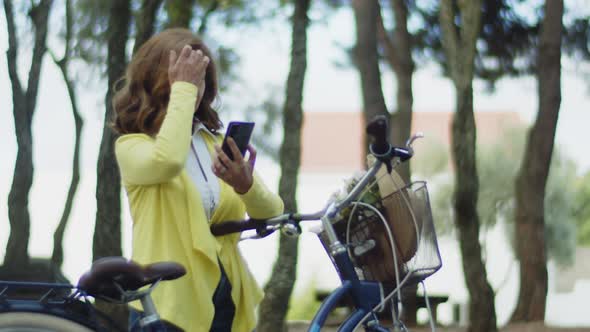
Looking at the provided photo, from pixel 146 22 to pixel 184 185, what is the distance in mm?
6594

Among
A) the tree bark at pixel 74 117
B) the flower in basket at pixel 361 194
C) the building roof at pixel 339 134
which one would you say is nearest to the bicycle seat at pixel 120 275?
the flower in basket at pixel 361 194

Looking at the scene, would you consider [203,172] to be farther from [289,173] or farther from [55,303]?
[289,173]

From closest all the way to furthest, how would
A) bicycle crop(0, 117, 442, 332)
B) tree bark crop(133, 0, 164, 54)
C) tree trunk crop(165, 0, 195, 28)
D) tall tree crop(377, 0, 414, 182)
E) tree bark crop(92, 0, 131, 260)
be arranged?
bicycle crop(0, 117, 442, 332), tree bark crop(92, 0, 131, 260), tree bark crop(133, 0, 164, 54), tree trunk crop(165, 0, 195, 28), tall tree crop(377, 0, 414, 182)

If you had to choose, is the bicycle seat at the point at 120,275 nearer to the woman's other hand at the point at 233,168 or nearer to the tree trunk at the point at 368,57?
the woman's other hand at the point at 233,168

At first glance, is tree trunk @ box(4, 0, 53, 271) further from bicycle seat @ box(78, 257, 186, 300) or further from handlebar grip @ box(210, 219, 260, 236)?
bicycle seat @ box(78, 257, 186, 300)

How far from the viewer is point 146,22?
9898mm

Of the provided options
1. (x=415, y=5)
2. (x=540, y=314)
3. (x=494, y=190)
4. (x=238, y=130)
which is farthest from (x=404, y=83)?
(x=494, y=190)

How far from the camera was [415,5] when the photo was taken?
1528 cm

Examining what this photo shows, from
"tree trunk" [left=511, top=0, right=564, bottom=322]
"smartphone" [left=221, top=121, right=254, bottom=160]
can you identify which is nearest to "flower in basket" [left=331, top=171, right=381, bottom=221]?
"smartphone" [left=221, top=121, right=254, bottom=160]

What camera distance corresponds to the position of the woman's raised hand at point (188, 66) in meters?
3.45

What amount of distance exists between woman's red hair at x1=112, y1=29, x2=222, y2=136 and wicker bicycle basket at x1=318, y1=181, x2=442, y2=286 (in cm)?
73

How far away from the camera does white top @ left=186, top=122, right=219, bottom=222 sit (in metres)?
3.60

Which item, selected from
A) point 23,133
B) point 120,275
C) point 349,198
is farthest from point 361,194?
point 23,133

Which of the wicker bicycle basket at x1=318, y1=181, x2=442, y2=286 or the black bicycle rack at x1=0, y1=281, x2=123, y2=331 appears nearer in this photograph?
the black bicycle rack at x1=0, y1=281, x2=123, y2=331
